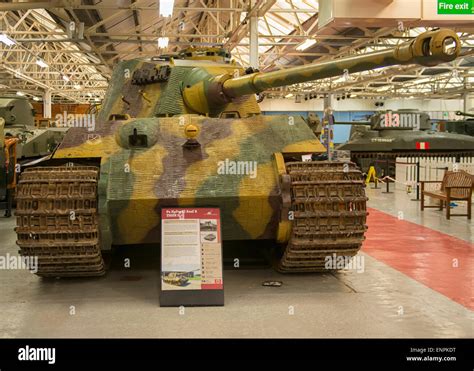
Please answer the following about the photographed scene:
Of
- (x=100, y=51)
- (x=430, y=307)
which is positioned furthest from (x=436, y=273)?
(x=100, y=51)

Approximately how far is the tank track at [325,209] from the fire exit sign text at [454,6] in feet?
16.2

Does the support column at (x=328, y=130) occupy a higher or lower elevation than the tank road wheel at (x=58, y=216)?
higher

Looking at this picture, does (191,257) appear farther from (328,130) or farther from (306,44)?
(306,44)

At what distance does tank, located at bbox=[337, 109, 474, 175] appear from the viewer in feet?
66.0

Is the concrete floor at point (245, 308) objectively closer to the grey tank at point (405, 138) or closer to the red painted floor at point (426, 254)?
the red painted floor at point (426, 254)

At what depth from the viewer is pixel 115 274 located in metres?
7.19

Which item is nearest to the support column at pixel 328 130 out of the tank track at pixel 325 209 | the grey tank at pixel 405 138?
the grey tank at pixel 405 138

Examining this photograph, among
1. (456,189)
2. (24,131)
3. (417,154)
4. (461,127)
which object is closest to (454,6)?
(456,189)

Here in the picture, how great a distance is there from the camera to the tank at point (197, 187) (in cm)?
A: 589

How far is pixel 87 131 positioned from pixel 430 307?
395 cm

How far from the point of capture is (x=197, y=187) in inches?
237

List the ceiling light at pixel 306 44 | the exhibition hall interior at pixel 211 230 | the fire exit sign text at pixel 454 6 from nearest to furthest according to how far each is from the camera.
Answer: the exhibition hall interior at pixel 211 230
the fire exit sign text at pixel 454 6
the ceiling light at pixel 306 44

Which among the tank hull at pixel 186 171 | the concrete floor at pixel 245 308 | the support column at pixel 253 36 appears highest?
the support column at pixel 253 36
